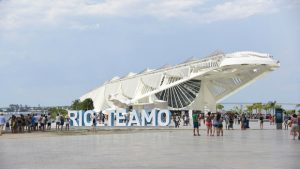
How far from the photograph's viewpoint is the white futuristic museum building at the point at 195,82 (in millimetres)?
60969

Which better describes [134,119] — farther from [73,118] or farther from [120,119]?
[73,118]

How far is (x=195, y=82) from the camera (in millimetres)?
78875

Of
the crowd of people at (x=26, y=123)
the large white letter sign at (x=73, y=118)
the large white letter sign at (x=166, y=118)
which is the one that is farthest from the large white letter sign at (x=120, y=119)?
the crowd of people at (x=26, y=123)

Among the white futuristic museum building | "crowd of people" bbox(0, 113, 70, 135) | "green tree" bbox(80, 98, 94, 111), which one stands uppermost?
the white futuristic museum building

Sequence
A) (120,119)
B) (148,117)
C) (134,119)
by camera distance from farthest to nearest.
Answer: (120,119) < (134,119) < (148,117)

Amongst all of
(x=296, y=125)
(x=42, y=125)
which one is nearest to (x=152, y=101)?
(x=42, y=125)

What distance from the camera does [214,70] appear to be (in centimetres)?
6469

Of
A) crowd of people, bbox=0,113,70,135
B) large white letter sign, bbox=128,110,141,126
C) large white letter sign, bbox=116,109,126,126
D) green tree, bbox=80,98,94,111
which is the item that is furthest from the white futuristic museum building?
crowd of people, bbox=0,113,70,135

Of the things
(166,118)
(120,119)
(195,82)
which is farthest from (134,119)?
(195,82)

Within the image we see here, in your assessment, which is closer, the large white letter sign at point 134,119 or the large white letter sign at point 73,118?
the large white letter sign at point 134,119

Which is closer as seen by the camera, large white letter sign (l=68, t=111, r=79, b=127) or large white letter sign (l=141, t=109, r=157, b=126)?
large white letter sign (l=141, t=109, r=157, b=126)

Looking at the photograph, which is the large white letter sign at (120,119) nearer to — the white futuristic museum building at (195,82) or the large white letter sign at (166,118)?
the large white letter sign at (166,118)

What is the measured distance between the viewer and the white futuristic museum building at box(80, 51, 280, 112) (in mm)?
60969

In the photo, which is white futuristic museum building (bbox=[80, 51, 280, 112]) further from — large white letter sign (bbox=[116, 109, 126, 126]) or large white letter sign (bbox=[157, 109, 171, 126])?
large white letter sign (bbox=[116, 109, 126, 126])
